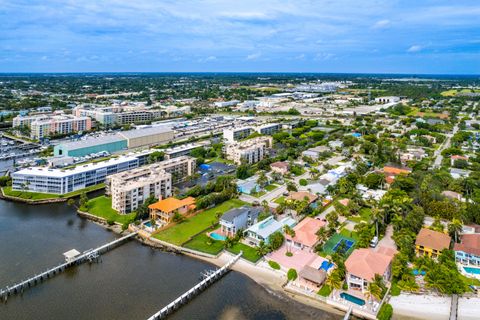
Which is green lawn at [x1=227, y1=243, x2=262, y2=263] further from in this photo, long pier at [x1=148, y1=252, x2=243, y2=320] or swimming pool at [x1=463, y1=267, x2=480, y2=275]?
swimming pool at [x1=463, y1=267, x2=480, y2=275]

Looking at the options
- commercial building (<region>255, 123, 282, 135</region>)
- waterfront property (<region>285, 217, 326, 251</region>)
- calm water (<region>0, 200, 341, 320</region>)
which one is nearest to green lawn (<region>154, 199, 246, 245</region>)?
calm water (<region>0, 200, 341, 320</region>)

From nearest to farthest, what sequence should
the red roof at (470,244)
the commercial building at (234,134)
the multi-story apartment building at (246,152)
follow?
the red roof at (470,244), the multi-story apartment building at (246,152), the commercial building at (234,134)

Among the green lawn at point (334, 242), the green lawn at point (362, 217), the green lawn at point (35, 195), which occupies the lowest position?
the green lawn at point (334, 242)

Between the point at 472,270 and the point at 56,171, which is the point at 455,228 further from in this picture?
the point at 56,171

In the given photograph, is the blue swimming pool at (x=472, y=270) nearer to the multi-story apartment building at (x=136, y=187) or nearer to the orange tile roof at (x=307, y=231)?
the orange tile roof at (x=307, y=231)

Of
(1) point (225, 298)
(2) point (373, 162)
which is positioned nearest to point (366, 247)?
(1) point (225, 298)

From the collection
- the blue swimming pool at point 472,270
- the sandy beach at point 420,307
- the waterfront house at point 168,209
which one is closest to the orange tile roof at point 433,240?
the blue swimming pool at point 472,270
